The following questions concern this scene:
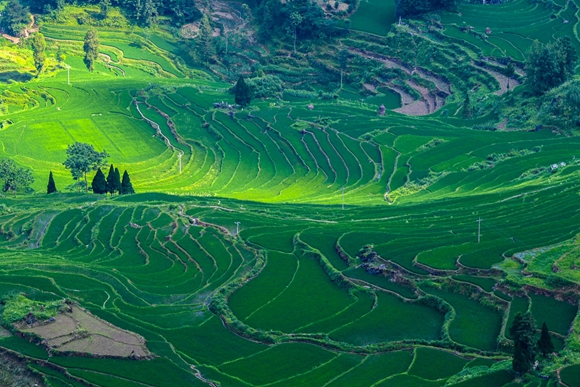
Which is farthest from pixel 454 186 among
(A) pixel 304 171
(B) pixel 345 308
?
(B) pixel 345 308

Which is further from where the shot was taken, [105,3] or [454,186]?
[105,3]

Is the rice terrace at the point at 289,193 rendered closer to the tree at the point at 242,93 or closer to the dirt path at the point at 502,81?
the tree at the point at 242,93

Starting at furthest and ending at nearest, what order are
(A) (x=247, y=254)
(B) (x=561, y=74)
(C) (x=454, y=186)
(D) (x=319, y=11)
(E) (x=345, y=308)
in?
(D) (x=319, y=11), (B) (x=561, y=74), (C) (x=454, y=186), (A) (x=247, y=254), (E) (x=345, y=308)

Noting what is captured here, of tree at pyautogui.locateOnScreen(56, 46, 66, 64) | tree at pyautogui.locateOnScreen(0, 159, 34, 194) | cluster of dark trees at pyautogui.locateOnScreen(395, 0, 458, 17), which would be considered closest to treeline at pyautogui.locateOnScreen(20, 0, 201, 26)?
tree at pyautogui.locateOnScreen(56, 46, 66, 64)

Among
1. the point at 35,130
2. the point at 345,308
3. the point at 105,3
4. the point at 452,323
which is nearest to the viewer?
the point at 452,323

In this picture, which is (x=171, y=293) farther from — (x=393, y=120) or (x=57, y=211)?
(x=393, y=120)

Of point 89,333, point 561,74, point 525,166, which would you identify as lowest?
point 89,333

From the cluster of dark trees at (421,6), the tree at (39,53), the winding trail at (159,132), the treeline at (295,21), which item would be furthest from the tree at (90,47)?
the cluster of dark trees at (421,6)
